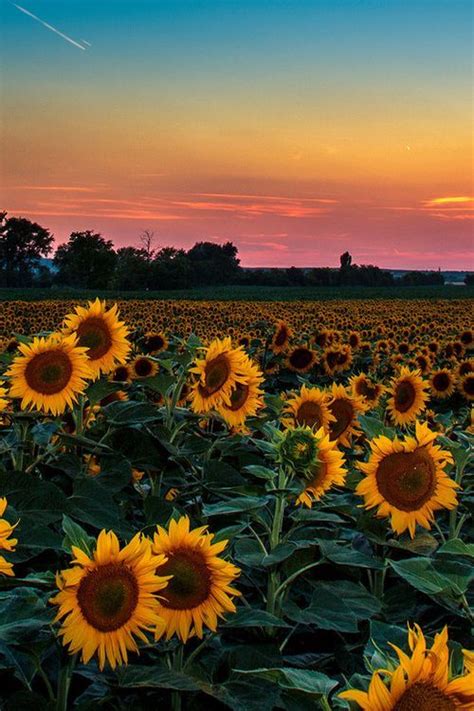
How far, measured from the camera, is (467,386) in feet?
33.2

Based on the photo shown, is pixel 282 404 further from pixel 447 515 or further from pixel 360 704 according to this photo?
pixel 360 704

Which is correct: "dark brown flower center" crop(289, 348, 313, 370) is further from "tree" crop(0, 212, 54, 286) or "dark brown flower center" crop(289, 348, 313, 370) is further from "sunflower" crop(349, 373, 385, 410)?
"tree" crop(0, 212, 54, 286)

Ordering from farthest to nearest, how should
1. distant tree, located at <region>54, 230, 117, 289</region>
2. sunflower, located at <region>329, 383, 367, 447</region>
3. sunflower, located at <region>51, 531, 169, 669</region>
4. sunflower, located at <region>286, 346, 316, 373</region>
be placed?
distant tree, located at <region>54, 230, 117, 289</region> < sunflower, located at <region>286, 346, 316, 373</region> < sunflower, located at <region>329, 383, 367, 447</region> < sunflower, located at <region>51, 531, 169, 669</region>

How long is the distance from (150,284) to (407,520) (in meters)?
95.6

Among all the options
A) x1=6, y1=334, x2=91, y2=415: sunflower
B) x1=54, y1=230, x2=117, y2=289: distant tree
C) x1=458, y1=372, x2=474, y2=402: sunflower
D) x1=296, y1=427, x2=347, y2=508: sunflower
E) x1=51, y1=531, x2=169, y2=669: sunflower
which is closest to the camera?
x1=51, y1=531, x2=169, y2=669: sunflower

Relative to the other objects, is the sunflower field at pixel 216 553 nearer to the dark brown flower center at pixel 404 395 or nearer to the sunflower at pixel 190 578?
the sunflower at pixel 190 578

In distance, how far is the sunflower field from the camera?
6.23ft

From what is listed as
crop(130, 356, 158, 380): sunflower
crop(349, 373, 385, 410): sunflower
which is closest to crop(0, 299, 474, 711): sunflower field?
crop(130, 356, 158, 380): sunflower

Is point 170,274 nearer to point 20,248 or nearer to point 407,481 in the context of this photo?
point 20,248

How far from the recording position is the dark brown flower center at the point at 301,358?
9.95 meters

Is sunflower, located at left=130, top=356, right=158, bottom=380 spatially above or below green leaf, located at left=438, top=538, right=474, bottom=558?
above

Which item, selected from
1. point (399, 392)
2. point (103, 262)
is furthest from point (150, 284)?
point (399, 392)

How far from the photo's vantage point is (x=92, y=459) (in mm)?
3547

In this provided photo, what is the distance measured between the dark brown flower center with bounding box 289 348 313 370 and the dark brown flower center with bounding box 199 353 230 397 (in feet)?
21.3
